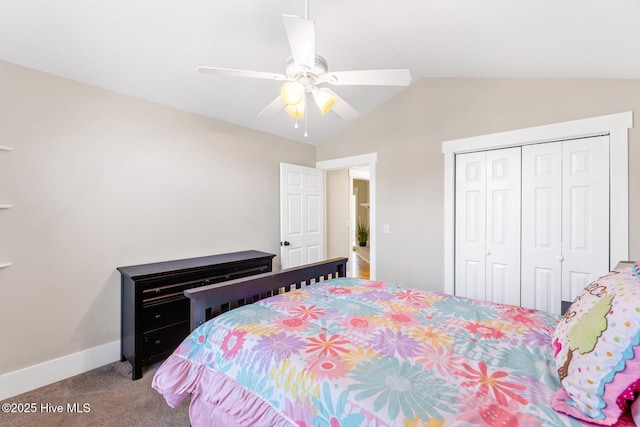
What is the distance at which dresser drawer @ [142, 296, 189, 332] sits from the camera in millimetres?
2273

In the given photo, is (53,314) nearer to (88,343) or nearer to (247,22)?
(88,343)

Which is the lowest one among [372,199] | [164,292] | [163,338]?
[163,338]

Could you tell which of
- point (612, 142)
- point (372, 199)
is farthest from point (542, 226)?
point (372, 199)

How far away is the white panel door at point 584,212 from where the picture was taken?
2.32 m

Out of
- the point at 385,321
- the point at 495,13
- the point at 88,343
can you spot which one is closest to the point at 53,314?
the point at 88,343

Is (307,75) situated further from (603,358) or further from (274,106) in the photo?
(603,358)

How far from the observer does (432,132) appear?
3.21 meters

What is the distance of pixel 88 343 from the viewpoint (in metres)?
2.37

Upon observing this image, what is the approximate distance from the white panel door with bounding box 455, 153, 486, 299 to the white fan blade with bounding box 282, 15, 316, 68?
2191 millimetres

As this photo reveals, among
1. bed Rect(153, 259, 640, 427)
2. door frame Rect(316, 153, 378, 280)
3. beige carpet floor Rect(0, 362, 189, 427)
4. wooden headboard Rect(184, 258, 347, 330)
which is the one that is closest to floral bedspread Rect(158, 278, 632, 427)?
bed Rect(153, 259, 640, 427)

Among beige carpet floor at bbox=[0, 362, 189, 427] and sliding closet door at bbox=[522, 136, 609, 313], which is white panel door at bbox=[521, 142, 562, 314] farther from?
beige carpet floor at bbox=[0, 362, 189, 427]

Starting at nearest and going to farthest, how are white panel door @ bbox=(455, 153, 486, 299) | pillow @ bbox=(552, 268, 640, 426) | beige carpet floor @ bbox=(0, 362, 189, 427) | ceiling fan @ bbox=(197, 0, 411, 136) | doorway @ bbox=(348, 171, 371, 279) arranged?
pillow @ bbox=(552, 268, 640, 426) < ceiling fan @ bbox=(197, 0, 411, 136) < beige carpet floor @ bbox=(0, 362, 189, 427) < white panel door @ bbox=(455, 153, 486, 299) < doorway @ bbox=(348, 171, 371, 279)

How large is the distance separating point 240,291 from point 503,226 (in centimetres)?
259

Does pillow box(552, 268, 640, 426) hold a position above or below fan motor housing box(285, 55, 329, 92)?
below
